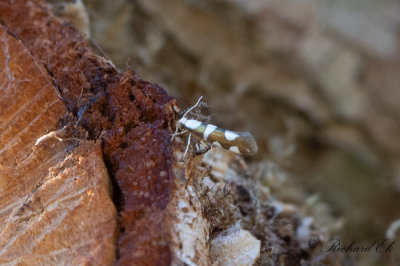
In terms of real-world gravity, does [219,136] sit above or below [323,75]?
above

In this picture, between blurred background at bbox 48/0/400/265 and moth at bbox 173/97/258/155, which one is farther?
blurred background at bbox 48/0/400/265

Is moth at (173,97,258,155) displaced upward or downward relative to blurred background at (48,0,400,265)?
upward

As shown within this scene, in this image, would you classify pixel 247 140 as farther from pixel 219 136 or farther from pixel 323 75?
pixel 323 75

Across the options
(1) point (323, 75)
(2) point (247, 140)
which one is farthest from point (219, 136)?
(1) point (323, 75)

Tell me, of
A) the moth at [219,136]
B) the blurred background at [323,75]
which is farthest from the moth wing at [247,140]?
the blurred background at [323,75]

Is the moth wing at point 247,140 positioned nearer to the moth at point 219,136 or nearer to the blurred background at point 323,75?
the moth at point 219,136

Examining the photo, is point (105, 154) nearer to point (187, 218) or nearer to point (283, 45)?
point (187, 218)

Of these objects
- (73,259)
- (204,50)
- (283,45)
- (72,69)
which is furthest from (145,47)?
(73,259)

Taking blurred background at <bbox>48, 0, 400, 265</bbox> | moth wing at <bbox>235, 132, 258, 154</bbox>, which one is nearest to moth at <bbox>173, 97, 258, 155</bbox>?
moth wing at <bbox>235, 132, 258, 154</bbox>

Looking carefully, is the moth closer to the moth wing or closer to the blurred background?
the moth wing
